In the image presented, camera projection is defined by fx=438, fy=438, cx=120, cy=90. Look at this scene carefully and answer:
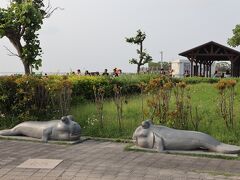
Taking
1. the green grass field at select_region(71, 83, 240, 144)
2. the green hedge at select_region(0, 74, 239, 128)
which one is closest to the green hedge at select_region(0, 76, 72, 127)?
the green hedge at select_region(0, 74, 239, 128)

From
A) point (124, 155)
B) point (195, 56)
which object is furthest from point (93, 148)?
point (195, 56)

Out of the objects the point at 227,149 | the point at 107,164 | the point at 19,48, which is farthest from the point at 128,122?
the point at 19,48

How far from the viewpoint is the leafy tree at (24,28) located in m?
19.0

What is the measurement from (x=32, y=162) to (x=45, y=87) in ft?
16.0

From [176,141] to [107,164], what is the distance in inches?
72.9

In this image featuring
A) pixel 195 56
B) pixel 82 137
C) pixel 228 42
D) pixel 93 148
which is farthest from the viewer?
pixel 228 42

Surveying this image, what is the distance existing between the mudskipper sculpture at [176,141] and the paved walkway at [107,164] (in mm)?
374

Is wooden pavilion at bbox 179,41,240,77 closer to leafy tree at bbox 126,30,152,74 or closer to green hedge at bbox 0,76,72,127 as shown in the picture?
leafy tree at bbox 126,30,152,74

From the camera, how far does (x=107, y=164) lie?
747 centimetres

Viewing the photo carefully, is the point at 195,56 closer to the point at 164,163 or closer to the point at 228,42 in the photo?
the point at 228,42

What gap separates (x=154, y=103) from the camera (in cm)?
1086

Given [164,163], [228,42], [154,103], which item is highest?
[228,42]

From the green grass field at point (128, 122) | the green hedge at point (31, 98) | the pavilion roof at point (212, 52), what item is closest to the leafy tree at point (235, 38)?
the pavilion roof at point (212, 52)

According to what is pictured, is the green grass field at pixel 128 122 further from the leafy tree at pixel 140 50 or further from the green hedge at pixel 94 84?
the leafy tree at pixel 140 50
